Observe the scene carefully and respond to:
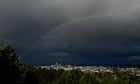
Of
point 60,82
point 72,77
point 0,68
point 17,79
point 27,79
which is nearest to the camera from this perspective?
point 0,68

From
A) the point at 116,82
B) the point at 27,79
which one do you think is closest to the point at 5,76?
the point at 27,79

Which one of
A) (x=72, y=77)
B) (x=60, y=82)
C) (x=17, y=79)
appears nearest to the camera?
(x=17, y=79)

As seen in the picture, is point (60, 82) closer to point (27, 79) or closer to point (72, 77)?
point (72, 77)

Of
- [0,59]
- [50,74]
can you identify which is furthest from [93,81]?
[0,59]

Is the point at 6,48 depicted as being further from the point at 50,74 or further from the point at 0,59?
the point at 50,74

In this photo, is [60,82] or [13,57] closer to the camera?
[13,57]

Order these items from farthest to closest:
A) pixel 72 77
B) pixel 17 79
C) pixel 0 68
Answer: pixel 72 77, pixel 17 79, pixel 0 68

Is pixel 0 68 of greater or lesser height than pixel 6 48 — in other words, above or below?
below

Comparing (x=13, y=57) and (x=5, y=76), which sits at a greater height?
(x=13, y=57)

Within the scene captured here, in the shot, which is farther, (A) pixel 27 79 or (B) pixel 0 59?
(A) pixel 27 79
